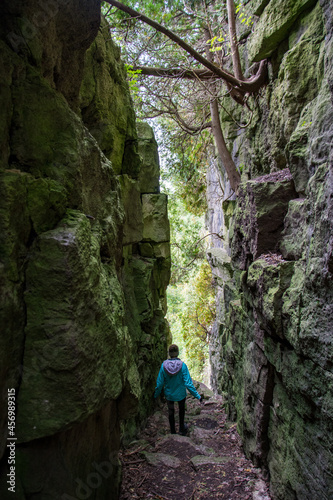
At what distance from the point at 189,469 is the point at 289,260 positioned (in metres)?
3.23

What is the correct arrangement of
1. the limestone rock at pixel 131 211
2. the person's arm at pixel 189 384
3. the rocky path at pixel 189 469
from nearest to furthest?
the rocky path at pixel 189 469 → the person's arm at pixel 189 384 → the limestone rock at pixel 131 211

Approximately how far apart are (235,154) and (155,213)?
2.86 metres

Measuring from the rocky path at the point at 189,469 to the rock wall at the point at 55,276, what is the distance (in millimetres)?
805

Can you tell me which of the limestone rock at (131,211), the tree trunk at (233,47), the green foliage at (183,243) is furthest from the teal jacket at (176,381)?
the green foliage at (183,243)

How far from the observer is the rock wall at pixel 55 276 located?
2.20 meters

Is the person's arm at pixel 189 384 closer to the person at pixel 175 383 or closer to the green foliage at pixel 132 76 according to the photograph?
the person at pixel 175 383

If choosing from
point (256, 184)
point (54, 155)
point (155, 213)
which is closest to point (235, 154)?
point (155, 213)

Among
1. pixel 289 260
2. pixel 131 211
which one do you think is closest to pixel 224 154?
pixel 131 211

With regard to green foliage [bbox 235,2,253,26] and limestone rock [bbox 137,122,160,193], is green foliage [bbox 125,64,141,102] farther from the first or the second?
green foliage [bbox 235,2,253,26]

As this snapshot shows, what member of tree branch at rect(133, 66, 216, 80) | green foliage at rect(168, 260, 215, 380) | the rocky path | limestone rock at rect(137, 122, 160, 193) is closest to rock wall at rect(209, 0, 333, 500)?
the rocky path

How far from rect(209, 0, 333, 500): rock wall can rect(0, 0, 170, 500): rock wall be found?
1.83 meters

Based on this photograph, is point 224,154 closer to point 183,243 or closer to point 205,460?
point 183,243

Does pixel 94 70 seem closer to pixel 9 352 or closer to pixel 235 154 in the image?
pixel 9 352

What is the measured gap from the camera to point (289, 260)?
13.6 feet
